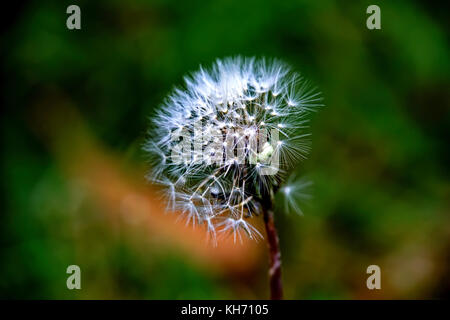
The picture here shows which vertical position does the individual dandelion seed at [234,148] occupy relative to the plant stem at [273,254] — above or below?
above

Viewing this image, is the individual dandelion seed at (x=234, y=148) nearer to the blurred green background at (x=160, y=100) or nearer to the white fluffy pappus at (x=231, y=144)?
the white fluffy pappus at (x=231, y=144)

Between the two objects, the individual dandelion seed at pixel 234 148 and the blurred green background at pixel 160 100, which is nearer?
the individual dandelion seed at pixel 234 148

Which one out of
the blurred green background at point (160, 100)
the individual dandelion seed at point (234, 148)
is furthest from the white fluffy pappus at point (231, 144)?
the blurred green background at point (160, 100)

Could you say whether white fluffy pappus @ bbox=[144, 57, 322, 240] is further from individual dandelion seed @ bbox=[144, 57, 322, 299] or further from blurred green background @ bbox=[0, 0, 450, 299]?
blurred green background @ bbox=[0, 0, 450, 299]

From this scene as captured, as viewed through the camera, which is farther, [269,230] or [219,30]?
[219,30]

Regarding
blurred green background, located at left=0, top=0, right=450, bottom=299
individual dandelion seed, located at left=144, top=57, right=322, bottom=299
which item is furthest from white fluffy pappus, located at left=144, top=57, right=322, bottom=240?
blurred green background, located at left=0, top=0, right=450, bottom=299
